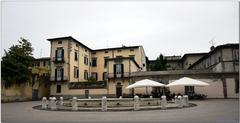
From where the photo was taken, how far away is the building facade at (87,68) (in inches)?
1357

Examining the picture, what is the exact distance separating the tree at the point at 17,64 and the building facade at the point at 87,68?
18.2ft

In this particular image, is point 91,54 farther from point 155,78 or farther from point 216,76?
point 216,76

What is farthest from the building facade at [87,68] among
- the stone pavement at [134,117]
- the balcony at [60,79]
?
the stone pavement at [134,117]

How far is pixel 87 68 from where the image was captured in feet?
144

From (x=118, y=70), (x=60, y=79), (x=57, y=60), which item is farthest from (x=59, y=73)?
(x=118, y=70)

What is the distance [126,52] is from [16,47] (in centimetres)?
1898

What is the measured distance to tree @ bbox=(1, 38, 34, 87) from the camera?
29.4 metres

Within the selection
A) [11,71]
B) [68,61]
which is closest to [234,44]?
[68,61]

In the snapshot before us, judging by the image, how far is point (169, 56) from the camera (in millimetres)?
60375

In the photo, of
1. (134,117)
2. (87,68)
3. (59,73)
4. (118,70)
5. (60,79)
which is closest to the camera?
(134,117)

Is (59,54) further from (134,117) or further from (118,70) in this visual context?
A: (134,117)

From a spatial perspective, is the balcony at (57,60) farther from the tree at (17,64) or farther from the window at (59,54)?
the tree at (17,64)

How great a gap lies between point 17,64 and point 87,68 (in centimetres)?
1552

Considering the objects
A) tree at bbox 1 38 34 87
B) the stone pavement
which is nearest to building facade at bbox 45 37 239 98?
tree at bbox 1 38 34 87
